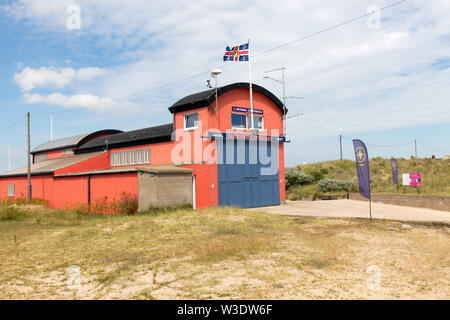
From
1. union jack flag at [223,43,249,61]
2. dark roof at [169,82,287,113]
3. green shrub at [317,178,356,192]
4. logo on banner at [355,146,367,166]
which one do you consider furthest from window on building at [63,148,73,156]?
logo on banner at [355,146,367,166]

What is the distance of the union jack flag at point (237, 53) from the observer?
2161 centimetres

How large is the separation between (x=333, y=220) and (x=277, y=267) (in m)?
7.37

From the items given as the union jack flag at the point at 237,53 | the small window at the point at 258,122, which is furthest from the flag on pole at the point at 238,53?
the small window at the point at 258,122

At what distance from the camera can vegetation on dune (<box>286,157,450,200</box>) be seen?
25.2m

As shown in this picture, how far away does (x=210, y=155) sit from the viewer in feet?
67.6

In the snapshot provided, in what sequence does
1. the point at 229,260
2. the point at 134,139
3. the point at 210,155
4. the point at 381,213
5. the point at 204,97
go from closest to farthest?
the point at 229,260 → the point at 381,213 → the point at 210,155 → the point at 204,97 → the point at 134,139

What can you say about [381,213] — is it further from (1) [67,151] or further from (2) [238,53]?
(1) [67,151]

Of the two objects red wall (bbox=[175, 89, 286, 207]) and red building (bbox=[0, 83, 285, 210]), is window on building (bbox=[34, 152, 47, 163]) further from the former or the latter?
red wall (bbox=[175, 89, 286, 207])

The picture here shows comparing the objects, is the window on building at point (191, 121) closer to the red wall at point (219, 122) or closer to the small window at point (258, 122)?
the red wall at point (219, 122)

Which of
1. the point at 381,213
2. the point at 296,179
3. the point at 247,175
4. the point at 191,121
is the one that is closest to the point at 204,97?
the point at 191,121

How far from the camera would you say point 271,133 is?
2400 cm

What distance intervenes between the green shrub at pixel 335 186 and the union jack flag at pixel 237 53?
1320cm

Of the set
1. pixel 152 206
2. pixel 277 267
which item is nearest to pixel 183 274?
pixel 277 267

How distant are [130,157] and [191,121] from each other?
727cm
